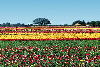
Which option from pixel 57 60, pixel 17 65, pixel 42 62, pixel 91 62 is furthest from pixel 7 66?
pixel 91 62

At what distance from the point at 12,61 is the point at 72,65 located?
2.68 metres

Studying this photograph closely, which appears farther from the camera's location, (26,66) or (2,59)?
(2,59)

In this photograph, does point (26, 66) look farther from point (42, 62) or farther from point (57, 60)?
point (57, 60)

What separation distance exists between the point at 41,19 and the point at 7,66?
86.9 metres

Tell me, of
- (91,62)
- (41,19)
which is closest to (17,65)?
(91,62)

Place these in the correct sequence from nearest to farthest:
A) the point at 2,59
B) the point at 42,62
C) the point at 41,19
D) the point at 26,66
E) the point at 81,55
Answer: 1. the point at 26,66
2. the point at 42,62
3. the point at 2,59
4. the point at 81,55
5. the point at 41,19

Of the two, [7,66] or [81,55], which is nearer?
[7,66]

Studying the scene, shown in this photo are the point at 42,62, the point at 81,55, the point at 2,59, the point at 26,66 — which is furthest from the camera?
the point at 81,55

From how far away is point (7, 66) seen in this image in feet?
39.5

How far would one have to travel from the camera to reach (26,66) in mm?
11953

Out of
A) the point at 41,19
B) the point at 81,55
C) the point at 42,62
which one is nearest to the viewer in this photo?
the point at 42,62

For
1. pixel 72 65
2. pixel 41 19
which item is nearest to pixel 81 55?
pixel 72 65

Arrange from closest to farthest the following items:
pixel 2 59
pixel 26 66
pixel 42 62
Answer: pixel 26 66
pixel 42 62
pixel 2 59

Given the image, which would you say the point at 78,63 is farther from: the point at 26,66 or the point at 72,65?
the point at 26,66
